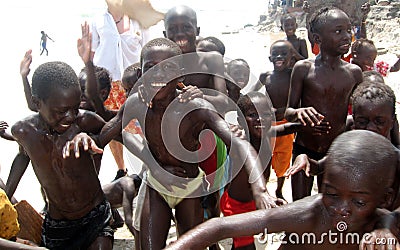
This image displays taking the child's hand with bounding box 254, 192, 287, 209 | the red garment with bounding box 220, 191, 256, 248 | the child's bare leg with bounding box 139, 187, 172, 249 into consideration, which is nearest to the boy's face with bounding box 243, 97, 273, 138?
the red garment with bounding box 220, 191, 256, 248

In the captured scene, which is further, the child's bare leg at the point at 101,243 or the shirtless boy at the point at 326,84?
the shirtless boy at the point at 326,84

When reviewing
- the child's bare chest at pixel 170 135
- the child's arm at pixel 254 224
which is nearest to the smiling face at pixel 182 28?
the child's bare chest at pixel 170 135

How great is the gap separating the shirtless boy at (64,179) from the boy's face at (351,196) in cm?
152

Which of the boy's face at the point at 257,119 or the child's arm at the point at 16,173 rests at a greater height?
the boy's face at the point at 257,119

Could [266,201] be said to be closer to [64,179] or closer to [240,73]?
[64,179]

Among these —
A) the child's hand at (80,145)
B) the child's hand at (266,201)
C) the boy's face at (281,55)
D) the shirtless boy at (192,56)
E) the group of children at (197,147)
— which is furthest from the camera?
the boy's face at (281,55)

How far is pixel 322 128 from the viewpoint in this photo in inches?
138

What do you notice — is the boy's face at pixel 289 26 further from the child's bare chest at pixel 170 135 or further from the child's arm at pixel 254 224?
the child's arm at pixel 254 224

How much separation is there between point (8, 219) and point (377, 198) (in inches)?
73.5

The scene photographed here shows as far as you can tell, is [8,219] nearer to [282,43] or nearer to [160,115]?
[160,115]

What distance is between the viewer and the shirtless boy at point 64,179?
2.89 metres

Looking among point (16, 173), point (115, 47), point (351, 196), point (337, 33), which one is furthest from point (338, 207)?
point (115, 47)

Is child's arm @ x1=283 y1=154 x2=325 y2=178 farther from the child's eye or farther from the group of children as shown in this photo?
the child's eye

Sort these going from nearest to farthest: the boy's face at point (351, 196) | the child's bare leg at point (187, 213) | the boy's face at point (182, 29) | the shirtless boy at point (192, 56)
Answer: the boy's face at point (351, 196), the child's bare leg at point (187, 213), the shirtless boy at point (192, 56), the boy's face at point (182, 29)
